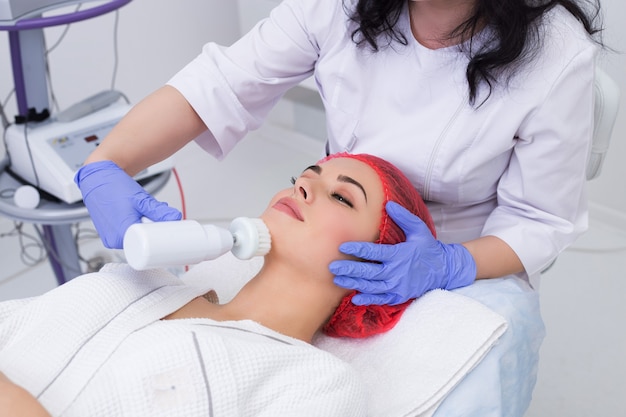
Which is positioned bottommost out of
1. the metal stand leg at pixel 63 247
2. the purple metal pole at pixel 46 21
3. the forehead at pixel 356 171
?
the metal stand leg at pixel 63 247

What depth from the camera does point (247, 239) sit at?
3.56 feet

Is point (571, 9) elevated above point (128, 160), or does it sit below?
above

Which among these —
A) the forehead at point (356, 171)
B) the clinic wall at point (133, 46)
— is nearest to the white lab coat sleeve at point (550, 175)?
the forehead at point (356, 171)

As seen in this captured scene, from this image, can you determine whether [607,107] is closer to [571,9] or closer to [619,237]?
[571,9]

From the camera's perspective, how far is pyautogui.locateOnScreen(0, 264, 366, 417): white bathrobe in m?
0.94

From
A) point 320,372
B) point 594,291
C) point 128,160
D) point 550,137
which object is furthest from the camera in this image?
point 594,291

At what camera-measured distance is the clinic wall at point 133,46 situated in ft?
8.64

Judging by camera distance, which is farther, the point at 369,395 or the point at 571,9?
the point at 571,9

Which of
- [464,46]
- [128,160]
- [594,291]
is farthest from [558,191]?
[594,291]

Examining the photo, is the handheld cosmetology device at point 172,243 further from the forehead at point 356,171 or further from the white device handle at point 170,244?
the forehead at point 356,171

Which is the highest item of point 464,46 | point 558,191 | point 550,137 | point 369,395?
point 464,46

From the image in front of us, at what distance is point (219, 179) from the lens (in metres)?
3.21

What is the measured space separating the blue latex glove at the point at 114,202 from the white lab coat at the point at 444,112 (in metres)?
0.25

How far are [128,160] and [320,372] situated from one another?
1.96 feet
